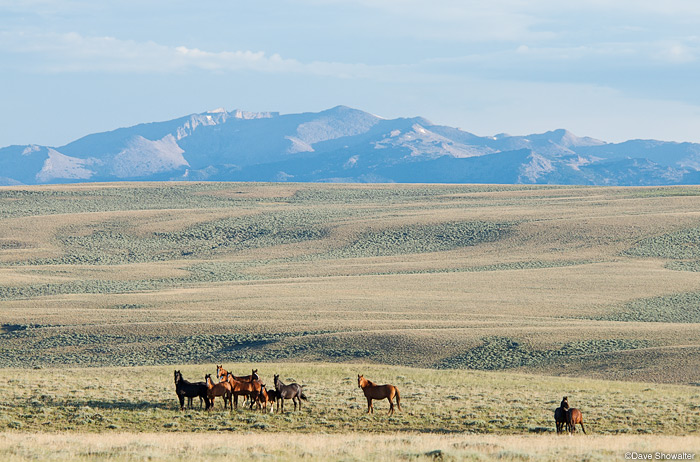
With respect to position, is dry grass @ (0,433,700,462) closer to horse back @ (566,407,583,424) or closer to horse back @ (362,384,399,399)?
horse back @ (566,407,583,424)

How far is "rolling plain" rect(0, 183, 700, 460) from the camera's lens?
22.2 metres

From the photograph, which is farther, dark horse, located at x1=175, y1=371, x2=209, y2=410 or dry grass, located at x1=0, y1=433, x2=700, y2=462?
dark horse, located at x1=175, y1=371, x2=209, y2=410

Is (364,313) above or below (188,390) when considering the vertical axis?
below

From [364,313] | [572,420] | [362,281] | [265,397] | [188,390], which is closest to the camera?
[572,420]

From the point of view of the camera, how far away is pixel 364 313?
161 feet

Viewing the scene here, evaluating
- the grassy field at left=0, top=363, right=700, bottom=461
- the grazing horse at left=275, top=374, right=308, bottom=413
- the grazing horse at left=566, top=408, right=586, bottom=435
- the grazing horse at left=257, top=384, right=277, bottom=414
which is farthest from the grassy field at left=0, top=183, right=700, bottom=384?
→ the grazing horse at left=257, top=384, right=277, bottom=414

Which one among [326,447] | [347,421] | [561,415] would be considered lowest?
[347,421]

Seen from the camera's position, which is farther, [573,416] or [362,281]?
[362,281]

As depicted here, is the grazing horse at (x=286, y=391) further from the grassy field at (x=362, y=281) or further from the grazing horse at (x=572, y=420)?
the grassy field at (x=362, y=281)

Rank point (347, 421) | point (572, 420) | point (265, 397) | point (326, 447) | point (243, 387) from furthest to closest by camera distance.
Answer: point (243, 387)
point (265, 397)
point (347, 421)
point (572, 420)
point (326, 447)

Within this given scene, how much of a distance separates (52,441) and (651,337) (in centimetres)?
3022

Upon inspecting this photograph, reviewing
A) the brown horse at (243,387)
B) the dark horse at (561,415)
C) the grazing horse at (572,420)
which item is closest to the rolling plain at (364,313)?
the brown horse at (243,387)

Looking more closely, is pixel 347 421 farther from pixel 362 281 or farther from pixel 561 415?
Answer: pixel 362 281

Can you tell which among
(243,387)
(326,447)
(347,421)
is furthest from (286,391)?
(326,447)
